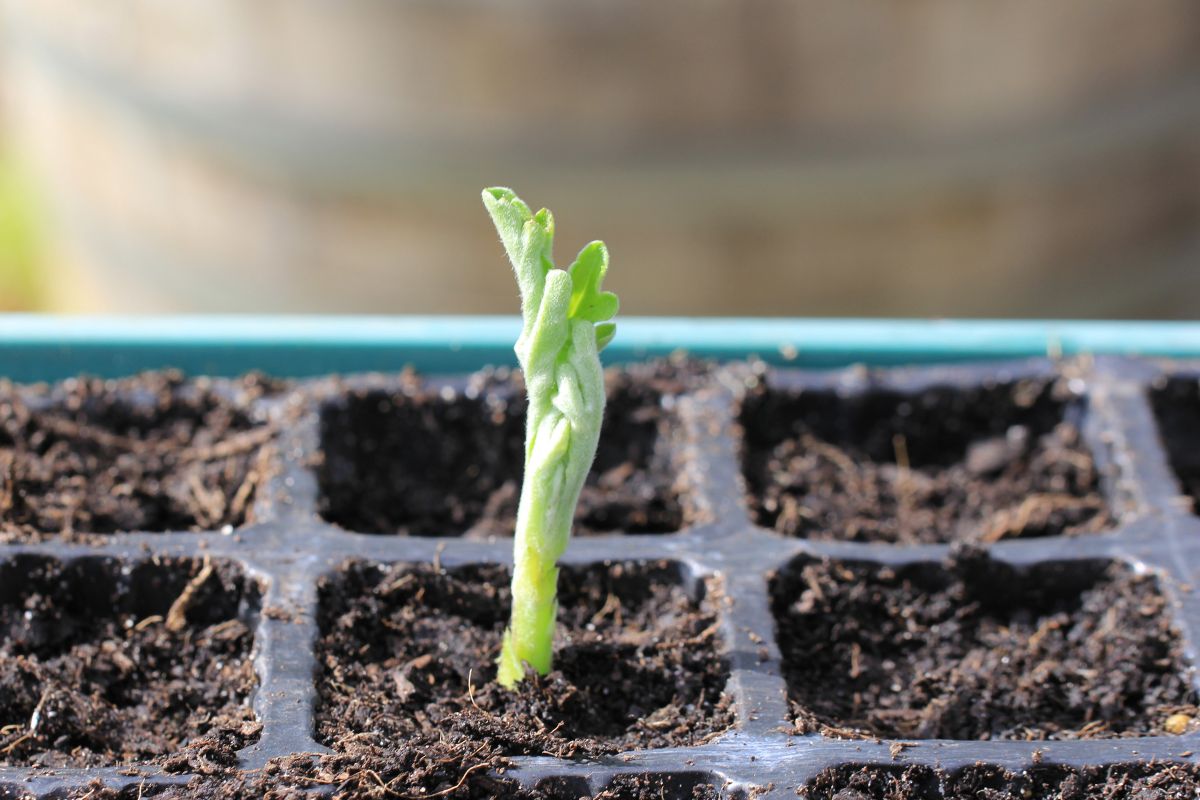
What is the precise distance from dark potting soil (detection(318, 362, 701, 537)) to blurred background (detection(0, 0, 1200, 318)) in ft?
2.60

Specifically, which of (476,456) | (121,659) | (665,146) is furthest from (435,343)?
(665,146)

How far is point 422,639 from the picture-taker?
797 mm

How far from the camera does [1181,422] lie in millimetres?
1012

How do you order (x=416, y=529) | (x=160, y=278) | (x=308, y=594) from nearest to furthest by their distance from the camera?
1. (x=308, y=594)
2. (x=416, y=529)
3. (x=160, y=278)

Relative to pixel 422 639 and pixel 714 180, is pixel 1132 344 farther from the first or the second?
pixel 714 180

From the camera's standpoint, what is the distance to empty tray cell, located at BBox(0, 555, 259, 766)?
0.73 meters

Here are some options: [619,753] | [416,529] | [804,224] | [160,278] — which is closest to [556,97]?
[804,224]

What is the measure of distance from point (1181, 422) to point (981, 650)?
300 mm

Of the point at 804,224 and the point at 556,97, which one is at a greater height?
the point at 556,97

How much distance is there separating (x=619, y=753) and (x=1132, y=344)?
0.57m

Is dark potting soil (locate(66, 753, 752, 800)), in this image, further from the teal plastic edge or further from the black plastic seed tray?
the teal plastic edge

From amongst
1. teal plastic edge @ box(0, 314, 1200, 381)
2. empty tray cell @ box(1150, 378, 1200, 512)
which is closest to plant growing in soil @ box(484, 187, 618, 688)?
teal plastic edge @ box(0, 314, 1200, 381)

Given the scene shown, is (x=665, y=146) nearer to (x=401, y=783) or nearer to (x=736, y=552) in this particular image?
(x=736, y=552)

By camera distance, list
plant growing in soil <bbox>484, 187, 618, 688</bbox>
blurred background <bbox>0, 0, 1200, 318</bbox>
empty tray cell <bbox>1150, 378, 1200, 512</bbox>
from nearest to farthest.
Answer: plant growing in soil <bbox>484, 187, 618, 688</bbox>, empty tray cell <bbox>1150, 378, 1200, 512</bbox>, blurred background <bbox>0, 0, 1200, 318</bbox>
